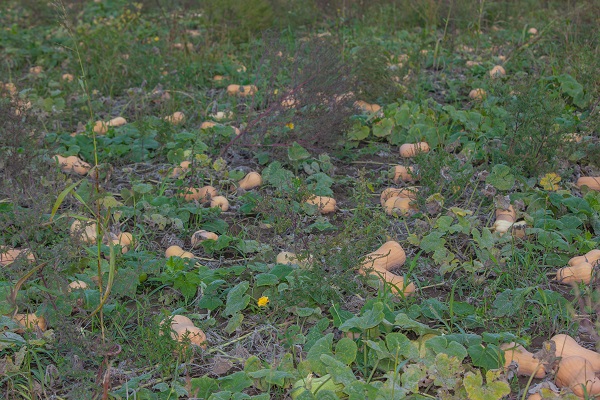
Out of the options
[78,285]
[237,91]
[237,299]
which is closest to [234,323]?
[237,299]

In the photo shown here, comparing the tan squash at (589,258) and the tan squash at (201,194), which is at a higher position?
the tan squash at (589,258)

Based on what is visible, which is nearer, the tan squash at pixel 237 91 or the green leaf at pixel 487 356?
the green leaf at pixel 487 356

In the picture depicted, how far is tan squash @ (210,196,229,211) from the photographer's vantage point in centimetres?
323

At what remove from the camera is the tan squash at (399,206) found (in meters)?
3.10

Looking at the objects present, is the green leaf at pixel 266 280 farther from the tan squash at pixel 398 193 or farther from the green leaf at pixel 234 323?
the tan squash at pixel 398 193

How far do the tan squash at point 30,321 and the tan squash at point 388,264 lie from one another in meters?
1.12

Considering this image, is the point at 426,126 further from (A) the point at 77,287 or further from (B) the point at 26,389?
(B) the point at 26,389

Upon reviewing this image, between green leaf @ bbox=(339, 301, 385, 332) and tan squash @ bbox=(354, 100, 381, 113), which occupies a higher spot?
green leaf @ bbox=(339, 301, 385, 332)

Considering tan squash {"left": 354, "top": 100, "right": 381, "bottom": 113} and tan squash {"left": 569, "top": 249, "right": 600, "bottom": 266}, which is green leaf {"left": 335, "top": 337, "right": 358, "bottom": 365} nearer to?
tan squash {"left": 569, "top": 249, "right": 600, "bottom": 266}

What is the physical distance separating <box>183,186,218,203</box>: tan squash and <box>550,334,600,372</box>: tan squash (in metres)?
1.69

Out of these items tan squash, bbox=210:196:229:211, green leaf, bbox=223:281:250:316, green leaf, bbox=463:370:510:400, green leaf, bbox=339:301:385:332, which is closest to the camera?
green leaf, bbox=463:370:510:400

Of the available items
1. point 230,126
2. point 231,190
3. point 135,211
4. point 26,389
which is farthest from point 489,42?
point 26,389

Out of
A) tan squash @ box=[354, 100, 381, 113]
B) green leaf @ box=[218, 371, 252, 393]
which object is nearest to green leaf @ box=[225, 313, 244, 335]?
green leaf @ box=[218, 371, 252, 393]

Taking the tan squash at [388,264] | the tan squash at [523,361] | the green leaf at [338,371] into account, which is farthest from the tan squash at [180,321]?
the tan squash at [523,361]
